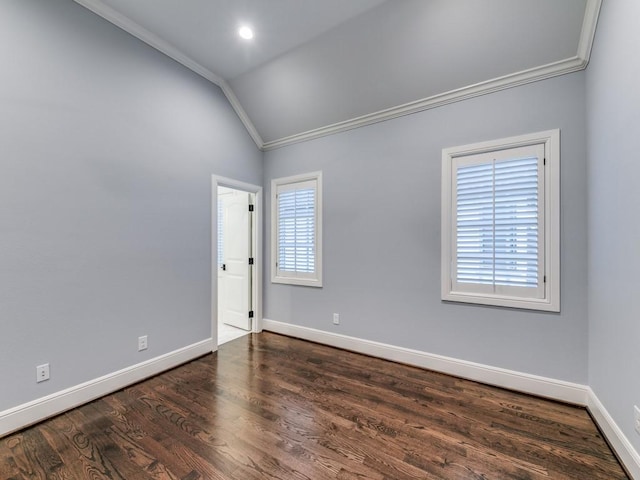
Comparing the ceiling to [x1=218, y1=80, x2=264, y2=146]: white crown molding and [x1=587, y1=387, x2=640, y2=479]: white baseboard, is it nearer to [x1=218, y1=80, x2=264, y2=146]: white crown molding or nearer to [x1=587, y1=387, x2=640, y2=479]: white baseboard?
[x1=218, y1=80, x2=264, y2=146]: white crown molding

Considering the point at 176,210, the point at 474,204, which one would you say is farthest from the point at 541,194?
the point at 176,210

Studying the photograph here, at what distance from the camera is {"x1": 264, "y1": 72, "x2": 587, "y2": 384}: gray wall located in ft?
7.52

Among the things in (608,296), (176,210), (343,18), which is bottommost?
(608,296)

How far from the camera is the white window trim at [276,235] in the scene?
3641 mm

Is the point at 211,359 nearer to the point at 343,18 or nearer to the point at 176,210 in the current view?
the point at 176,210

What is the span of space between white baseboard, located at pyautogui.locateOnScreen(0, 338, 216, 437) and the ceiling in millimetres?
3177

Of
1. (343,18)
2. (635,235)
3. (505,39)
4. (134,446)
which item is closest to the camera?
(635,235)

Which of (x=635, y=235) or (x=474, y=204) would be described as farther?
(x=474, y=204)

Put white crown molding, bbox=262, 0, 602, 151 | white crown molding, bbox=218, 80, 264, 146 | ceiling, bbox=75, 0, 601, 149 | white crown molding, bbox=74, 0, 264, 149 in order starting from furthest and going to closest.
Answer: white crown molding, bbox=218, 80, 264, 146
white crown molding, bbox=74, 0, 264, 149
ceiling, bbox=75, 0, 601, 149
white crown molding, bbox=262, 0, 602, 151

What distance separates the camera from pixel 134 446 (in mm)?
1817

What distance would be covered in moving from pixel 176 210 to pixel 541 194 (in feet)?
11.5

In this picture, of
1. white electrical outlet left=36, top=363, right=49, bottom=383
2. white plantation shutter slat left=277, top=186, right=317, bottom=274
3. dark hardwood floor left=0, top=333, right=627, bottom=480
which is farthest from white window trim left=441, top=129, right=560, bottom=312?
white electrical outlet left=36, top=363, right=49, bottom=383

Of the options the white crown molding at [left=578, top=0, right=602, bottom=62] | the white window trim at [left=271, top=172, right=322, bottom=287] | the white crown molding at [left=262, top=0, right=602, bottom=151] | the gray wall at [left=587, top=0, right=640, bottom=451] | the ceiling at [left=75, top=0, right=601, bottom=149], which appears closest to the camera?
the gray wall at [left=587, top=0, right=640, bottom=451]

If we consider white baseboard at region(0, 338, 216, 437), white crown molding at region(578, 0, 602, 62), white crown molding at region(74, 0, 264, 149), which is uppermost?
white crown molding at region(74, 0, 264, 149)
